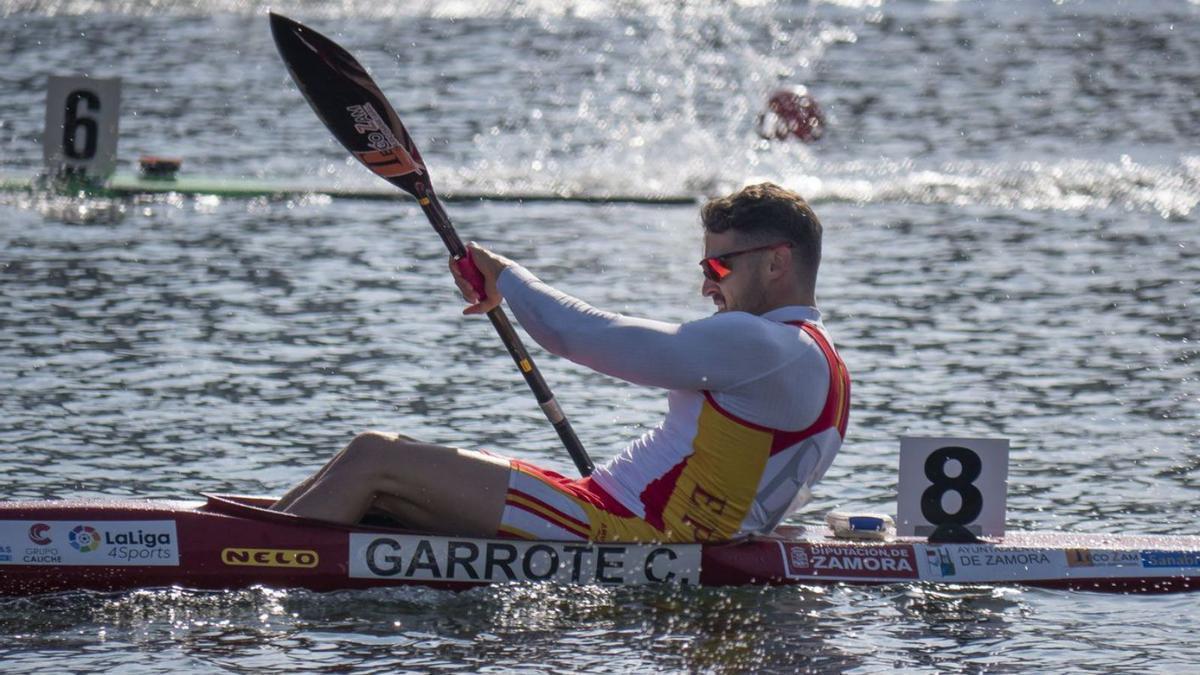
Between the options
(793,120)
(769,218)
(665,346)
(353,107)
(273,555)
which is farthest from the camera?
(793,120)

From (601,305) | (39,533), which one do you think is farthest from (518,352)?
(601,305)

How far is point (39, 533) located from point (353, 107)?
2.02 meters

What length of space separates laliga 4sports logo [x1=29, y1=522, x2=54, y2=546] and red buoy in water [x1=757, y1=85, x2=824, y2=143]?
47.6ft

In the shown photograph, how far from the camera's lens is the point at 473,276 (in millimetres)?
6441

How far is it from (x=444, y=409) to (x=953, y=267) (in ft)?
16.8

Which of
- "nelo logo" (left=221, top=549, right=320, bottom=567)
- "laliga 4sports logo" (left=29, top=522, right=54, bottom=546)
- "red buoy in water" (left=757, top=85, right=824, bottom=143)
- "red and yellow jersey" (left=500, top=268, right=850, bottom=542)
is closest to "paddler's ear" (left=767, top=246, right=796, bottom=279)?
"red and yellow jersey" (left=500, top=268, right=850, bottom=542)

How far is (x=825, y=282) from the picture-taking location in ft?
43.9

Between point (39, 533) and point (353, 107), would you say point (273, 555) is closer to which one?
point (39, 533)

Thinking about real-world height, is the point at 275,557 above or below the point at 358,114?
below

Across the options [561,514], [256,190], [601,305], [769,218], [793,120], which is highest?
[793,120]

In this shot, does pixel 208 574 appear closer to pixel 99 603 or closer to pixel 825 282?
pixel 99 603

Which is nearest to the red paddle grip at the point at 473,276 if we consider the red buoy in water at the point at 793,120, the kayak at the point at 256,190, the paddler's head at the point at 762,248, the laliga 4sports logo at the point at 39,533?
the paddler's head at the point at 762,248

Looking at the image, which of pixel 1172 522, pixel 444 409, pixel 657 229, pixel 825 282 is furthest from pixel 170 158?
pixel 1172 522

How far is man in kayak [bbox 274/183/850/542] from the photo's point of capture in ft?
19.3
